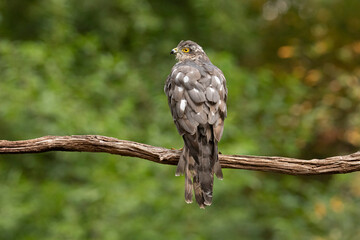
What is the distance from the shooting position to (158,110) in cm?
766

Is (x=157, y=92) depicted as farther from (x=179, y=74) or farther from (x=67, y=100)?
(x=179, y=74)

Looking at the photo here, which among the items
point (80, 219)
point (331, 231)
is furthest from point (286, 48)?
point (80, 219)

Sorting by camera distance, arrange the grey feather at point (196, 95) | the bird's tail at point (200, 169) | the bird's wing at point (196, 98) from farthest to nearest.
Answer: the grey feather at point (196, 95), the bird's wing at point (196, 98), the bird's tail at point (200, 169)

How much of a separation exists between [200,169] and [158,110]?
3.84m

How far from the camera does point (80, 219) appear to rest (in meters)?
6.72

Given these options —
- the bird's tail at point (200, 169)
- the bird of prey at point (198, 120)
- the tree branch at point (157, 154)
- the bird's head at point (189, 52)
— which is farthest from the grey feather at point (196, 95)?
the bird's head at point (189, 52)

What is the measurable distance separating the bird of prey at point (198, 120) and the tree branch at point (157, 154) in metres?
0.20

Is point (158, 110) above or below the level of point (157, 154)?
above

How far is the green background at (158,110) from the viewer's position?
21.9ft

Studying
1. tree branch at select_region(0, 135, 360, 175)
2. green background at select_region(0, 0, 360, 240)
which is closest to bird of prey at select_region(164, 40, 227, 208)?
tree branch at select_region(0, 135, 360, 175)

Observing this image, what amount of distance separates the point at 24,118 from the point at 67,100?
591mm

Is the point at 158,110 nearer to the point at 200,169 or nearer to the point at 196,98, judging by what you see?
the point at 196,98

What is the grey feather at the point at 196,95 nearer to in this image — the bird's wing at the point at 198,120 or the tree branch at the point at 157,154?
the bird's wing at the point at 198,120

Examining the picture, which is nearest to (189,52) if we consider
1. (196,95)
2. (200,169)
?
(196,95)
